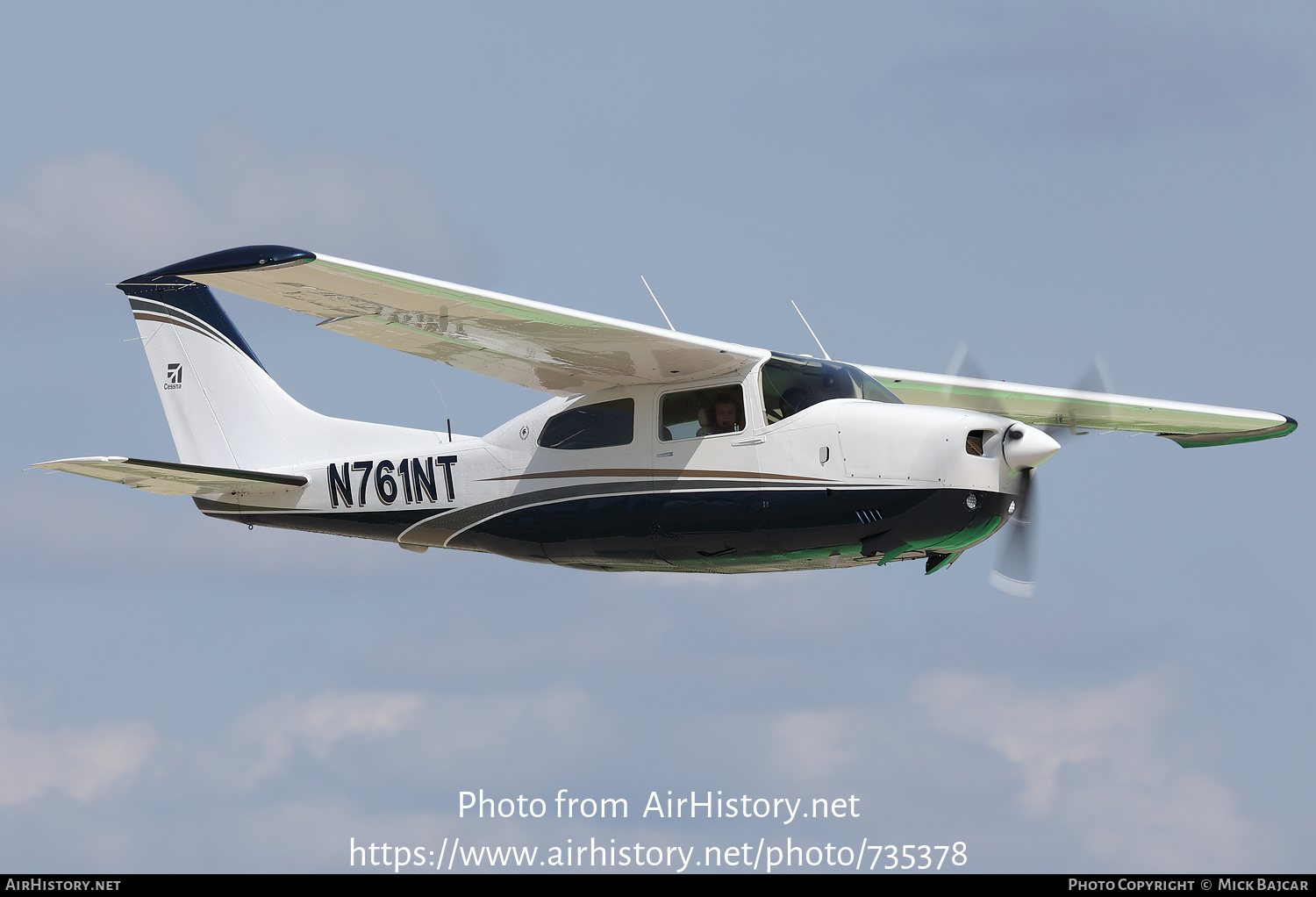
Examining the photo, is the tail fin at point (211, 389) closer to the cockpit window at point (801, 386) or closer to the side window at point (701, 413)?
the side window at point (701, 413)

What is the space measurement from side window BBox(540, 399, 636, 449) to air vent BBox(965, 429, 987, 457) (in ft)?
12.8

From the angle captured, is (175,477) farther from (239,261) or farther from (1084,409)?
(1084,409)

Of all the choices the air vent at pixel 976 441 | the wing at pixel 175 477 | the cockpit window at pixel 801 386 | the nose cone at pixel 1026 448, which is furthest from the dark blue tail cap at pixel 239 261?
the nose cone at pixel 1026 448

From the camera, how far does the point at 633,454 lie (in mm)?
Answer: 16969

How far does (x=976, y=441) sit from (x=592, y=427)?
4517 millimetres

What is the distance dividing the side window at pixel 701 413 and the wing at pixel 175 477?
569 cm

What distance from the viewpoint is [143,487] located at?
18.9m

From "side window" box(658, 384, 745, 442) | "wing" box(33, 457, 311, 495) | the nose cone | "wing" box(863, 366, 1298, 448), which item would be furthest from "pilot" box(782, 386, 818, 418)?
"wing" box(33, 457, 311, 495)

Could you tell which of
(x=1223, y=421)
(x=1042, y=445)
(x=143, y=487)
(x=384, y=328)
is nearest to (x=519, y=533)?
(x=384, y=328)

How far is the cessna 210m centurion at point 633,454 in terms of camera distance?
15211 mm

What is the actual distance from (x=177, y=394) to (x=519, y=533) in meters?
7.16

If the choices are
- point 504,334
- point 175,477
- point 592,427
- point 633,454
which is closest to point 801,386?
point 633,454

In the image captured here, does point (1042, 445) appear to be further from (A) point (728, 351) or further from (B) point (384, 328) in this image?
(B) point (384, 328)

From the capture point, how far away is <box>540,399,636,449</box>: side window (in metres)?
17.1
